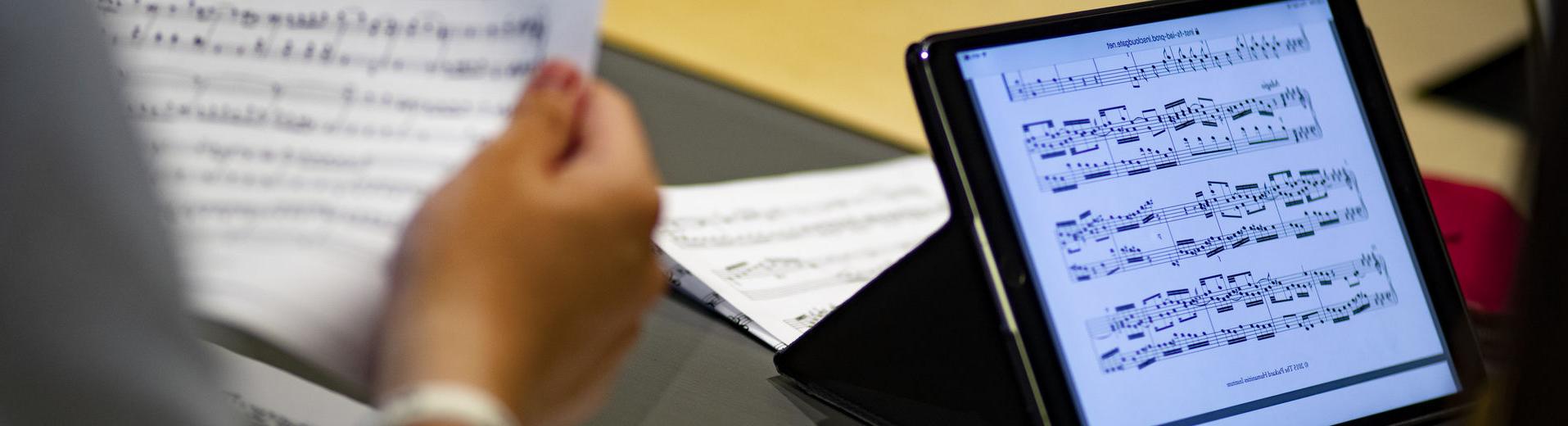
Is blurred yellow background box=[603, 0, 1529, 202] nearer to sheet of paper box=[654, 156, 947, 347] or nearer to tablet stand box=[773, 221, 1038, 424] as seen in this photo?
sheet of paper box=[654, 156, 947, 347]

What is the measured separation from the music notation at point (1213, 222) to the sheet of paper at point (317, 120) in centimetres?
19

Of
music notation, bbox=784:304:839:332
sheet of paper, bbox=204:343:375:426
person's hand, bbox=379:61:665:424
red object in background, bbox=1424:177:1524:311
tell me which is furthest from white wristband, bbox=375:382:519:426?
red object in background, bbox=1424:177:1524:311

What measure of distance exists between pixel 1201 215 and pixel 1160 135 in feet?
0.11

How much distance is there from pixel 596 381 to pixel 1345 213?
1.01ft

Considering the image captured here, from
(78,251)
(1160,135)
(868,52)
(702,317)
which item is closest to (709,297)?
(702,317)

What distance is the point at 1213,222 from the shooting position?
445mm

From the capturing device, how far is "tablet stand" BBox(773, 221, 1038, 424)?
435 mm

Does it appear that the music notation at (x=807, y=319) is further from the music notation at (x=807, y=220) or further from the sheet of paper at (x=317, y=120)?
the sheet of paper at (x=317, y=120)

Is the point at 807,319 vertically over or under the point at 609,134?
under

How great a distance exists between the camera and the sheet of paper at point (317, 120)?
1.16ft

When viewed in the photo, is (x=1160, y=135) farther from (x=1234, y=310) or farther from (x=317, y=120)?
(x=317, y=120)

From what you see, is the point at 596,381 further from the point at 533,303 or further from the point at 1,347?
the point at 1,347

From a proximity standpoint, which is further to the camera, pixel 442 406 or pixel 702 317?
pixel 702 317

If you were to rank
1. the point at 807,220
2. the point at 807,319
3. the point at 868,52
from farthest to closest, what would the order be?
the point at 868,52 < the point at 807,220 < the point at 807,319
